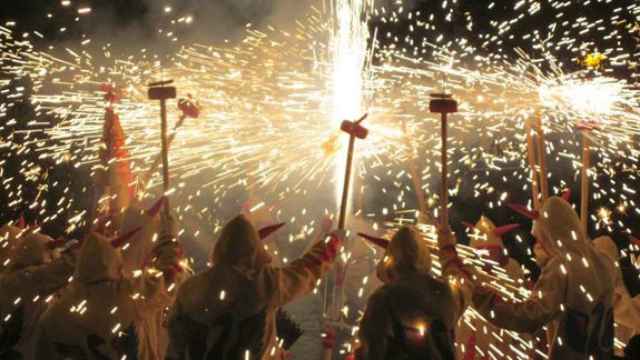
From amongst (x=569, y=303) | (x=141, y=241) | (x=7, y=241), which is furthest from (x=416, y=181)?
(x=7, y=241)

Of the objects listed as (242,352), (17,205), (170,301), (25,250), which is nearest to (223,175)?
(17,205)

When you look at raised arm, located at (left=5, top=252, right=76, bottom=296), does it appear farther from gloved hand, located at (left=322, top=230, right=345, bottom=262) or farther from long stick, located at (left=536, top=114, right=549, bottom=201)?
long stick, located at (left=536, top=114, right=549, bottom=201)

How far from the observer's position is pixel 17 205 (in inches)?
463

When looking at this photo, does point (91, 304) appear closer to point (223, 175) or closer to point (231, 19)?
point (231, 19)

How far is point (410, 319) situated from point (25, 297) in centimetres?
322

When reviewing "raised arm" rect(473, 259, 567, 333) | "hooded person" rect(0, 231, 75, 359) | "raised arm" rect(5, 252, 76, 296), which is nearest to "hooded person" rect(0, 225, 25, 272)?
"hooded person" rect(0, 231, 75, 359)

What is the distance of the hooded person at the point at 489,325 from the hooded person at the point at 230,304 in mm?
2336

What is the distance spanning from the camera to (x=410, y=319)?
367 centimetres

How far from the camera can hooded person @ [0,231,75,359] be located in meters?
5.11

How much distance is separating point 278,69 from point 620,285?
387 cm

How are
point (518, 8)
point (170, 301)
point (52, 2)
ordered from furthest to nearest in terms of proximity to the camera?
point (518, 8) < point (52, 2) < point (170, 301)

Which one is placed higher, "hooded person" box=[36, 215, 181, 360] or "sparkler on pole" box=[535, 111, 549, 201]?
"sparkler on pole" box=[535, 111, 549, 201]

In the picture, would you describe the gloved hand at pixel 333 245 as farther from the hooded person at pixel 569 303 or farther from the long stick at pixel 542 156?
the long stick at pixel 542 156

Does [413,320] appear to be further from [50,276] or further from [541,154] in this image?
[50,276]
